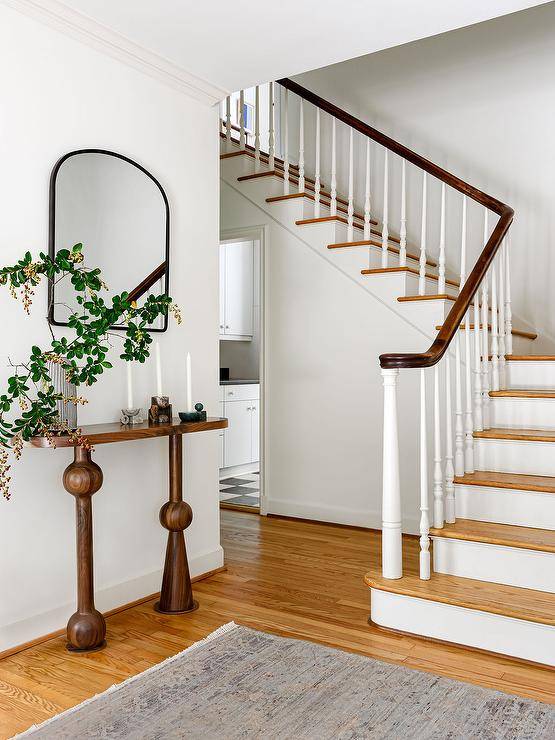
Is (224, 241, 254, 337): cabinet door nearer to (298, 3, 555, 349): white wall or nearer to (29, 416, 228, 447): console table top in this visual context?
(298, 3, 555, 349): white wall

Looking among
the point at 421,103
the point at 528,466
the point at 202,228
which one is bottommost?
the point at 528,466

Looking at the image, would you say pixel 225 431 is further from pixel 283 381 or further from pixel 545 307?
pixel 545 307

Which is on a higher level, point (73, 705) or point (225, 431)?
point (225, 431)

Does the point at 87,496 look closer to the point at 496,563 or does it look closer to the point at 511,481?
the point at 496,563

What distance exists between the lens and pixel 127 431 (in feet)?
8.52

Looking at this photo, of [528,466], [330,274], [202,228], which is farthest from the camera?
[330,274]

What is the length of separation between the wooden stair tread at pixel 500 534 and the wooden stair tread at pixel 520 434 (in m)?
0.45

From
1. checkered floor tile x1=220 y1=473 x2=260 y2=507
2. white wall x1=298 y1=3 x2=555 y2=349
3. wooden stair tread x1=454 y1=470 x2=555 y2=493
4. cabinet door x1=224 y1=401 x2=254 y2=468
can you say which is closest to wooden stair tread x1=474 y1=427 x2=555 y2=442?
wooden stair tread x1=454 y1=470 x2=555 y2=493

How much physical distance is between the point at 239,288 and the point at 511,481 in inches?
177

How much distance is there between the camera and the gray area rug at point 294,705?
6.64 feet

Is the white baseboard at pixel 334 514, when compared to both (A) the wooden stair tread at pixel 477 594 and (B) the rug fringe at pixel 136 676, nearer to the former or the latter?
(A) the wooden stair tread at pixel 477 594

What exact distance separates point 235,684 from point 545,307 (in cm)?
353

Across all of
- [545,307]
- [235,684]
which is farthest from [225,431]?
[235,684]

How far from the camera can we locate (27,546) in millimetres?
2627
